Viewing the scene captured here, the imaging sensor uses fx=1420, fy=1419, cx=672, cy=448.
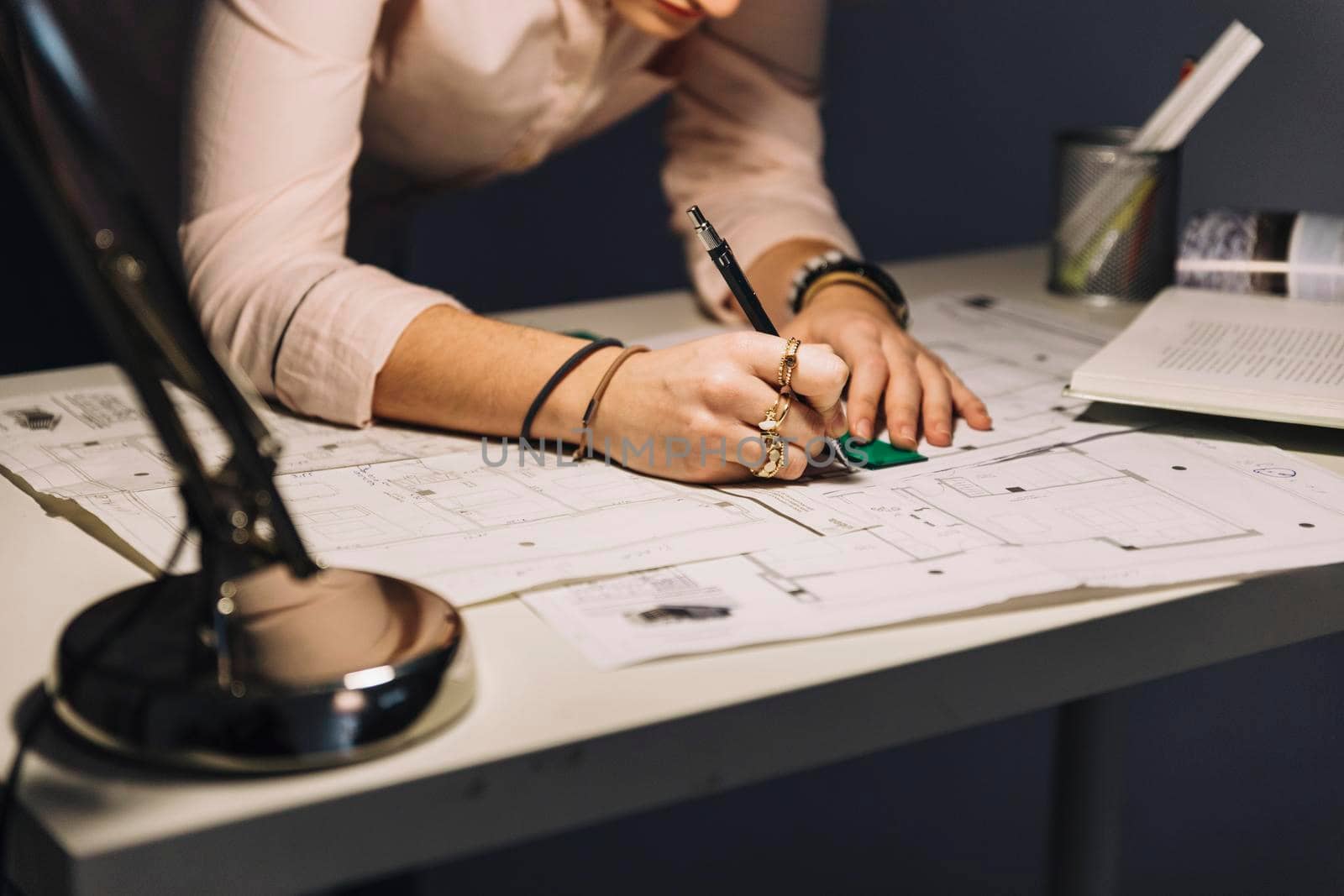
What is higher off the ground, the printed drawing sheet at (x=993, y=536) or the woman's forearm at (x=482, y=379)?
the woman's forearm at (x=482, y=379)

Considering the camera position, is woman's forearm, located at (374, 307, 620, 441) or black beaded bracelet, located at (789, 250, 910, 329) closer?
woman's forearm, located at (374, 307, 620, 441)

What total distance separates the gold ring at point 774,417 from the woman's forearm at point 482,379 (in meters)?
0.13

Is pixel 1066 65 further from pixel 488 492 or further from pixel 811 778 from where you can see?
pixel 488 492

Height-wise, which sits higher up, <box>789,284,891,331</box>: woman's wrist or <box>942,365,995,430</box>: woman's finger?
<box>789,284,891,331</box>: woman's wrist

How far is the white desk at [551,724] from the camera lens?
1.75ft

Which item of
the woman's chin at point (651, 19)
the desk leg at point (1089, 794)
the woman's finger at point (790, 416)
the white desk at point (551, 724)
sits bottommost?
the desk leg at point (1089, 794)

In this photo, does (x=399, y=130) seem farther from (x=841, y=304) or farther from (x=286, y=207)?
(x=841, y=304)

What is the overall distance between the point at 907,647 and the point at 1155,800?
98cm

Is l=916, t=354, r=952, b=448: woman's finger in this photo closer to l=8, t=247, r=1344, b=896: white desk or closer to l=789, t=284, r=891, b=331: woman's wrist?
l=789, t=284, r=891, b=331: woman's wrist

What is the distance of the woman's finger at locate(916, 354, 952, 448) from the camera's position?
3.21 ft

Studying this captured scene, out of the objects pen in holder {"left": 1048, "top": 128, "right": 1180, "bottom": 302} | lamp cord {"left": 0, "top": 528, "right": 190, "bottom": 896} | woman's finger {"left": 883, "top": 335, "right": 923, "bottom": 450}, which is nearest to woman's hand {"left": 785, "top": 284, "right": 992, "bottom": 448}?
woman's finger {"left": 883, "top": 335, "right": 923, "bottom": 450}

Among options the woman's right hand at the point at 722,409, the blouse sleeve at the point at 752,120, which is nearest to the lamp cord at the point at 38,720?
the woman's right hand at the point at 722,409

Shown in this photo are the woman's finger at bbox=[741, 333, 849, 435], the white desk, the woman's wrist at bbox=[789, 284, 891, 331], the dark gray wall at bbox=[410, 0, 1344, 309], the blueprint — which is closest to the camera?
the white desk

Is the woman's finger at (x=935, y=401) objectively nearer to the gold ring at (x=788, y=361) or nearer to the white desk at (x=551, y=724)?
the gold ring at (x=788, y=361)
